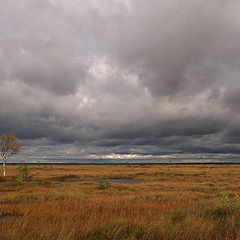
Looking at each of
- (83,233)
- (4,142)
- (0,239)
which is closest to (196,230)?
(83,233)

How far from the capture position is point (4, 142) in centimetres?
4438

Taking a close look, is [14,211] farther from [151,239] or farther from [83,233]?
[151,239]

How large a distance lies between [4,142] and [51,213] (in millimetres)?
41386

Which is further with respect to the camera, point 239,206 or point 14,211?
point 14,211

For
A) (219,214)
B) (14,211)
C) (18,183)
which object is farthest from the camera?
(18,183)

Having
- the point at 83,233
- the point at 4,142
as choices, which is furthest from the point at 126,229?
the point at 4,142

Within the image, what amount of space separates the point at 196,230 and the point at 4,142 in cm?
4749

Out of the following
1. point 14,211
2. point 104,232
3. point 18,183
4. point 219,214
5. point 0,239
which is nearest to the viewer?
point 0,239

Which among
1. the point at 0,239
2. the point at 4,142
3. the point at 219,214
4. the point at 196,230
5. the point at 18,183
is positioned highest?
the point at 4,142

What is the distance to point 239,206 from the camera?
9469 mm

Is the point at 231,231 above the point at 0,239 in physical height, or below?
below

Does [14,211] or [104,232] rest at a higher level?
[104,232]

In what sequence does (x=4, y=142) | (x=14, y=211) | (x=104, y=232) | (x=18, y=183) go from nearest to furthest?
1. (x=104, y=232)
2. (x=14, y=211)
3. (x=18, y=183)
4. (x=4, y=142)

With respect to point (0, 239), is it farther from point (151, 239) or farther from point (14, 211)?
point (14, 211)
